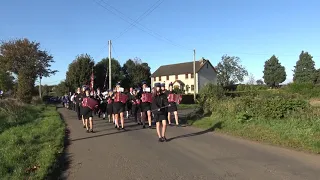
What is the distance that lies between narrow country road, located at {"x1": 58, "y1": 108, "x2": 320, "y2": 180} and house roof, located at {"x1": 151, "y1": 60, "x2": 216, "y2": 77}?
67276 mm

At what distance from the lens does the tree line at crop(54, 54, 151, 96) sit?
59531mm

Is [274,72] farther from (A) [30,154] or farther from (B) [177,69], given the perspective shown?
(A) [30,154]

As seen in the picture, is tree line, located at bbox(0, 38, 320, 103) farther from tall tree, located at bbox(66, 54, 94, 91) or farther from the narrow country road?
the narrow country road

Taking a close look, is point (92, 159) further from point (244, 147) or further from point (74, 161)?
point (244, 147)

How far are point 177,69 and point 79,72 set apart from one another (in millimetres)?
29810

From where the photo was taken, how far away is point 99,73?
68.9 metres

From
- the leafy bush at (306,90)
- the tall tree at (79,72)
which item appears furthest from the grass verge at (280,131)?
the tall tree at (79,72)

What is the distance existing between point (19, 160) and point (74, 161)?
130cm

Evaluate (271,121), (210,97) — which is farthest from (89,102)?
(210,97)

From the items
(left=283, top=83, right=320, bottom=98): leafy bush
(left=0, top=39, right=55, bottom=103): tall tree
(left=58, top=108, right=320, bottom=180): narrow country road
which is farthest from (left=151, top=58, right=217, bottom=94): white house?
(left=58, top=108, right=320, bottom=180): narrow country road

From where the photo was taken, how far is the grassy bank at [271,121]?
10.0 metres

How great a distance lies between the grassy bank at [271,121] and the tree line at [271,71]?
79954 mm

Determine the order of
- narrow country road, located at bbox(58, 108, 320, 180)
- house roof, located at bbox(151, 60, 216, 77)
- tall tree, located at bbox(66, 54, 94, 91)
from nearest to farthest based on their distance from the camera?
narrow country road, located at bbox(58, 108, 320, 180), tall tree, located at bbox(66, 54, 94, 91), house roof, located at bbox(151, 60, 216, 77)

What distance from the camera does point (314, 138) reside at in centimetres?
961
